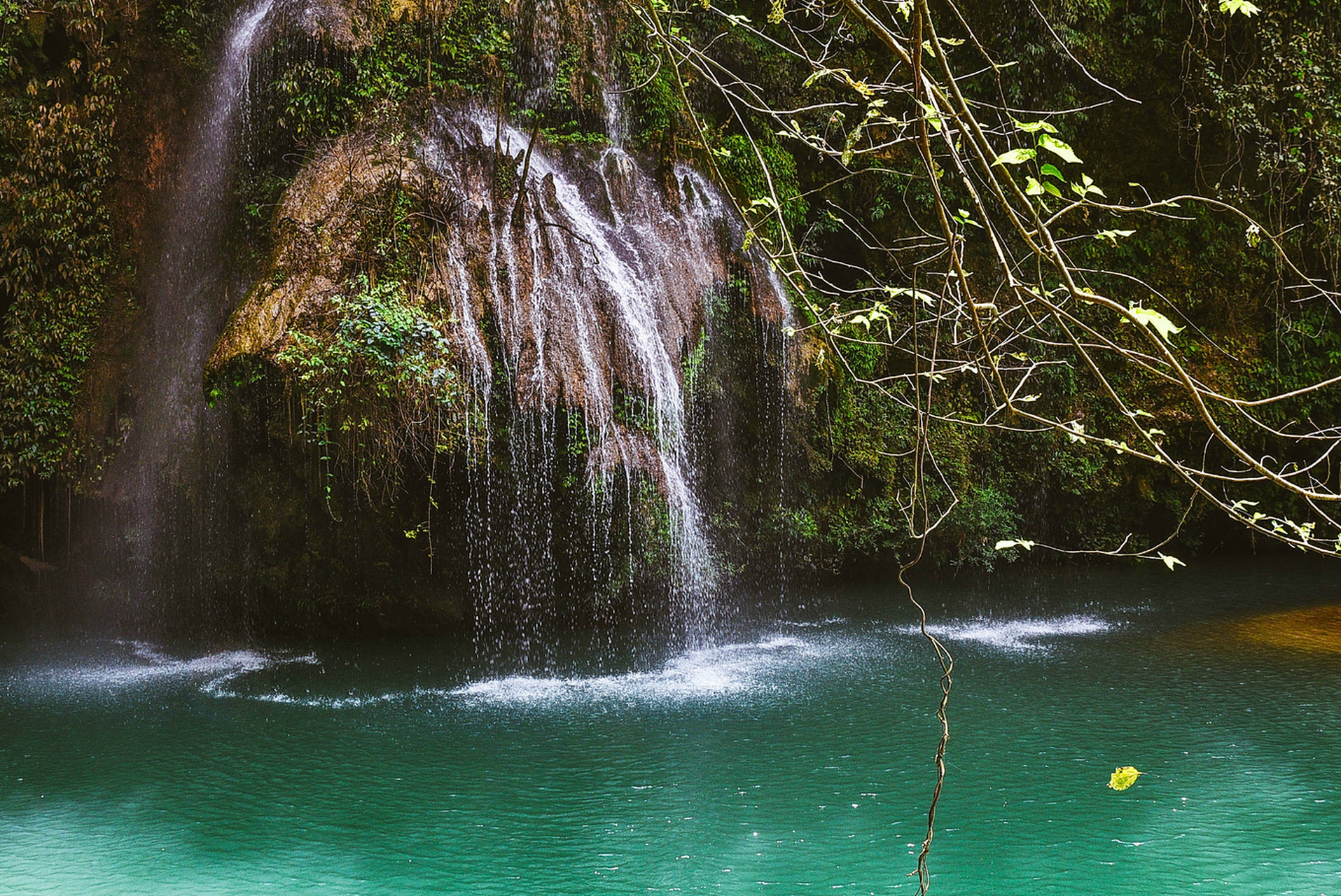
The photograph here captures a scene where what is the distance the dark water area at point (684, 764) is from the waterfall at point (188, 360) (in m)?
1.08

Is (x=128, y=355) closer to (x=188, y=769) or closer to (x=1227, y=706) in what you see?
(x=188, y=769)

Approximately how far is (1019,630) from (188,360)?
318 inches

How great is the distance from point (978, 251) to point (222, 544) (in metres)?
Result: 8.72

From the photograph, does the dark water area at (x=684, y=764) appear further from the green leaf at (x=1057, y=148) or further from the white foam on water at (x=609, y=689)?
the green leaf at (x=1057, y=148)

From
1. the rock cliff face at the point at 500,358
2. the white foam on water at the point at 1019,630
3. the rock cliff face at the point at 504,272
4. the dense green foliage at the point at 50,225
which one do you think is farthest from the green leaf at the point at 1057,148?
the dense green foliage at the point at 50,225

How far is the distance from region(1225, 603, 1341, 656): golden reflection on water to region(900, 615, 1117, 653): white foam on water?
1083mm

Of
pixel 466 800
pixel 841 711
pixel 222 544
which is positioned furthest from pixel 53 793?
pixel 841 711

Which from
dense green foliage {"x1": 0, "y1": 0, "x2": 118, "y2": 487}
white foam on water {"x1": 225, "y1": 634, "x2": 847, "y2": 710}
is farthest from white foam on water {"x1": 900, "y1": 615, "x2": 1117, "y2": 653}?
dense green foliage {"x1": 0, "y1": 0, "x2": 118, "y2": 487}

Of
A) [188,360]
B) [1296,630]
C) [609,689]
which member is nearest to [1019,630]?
[1296,630]

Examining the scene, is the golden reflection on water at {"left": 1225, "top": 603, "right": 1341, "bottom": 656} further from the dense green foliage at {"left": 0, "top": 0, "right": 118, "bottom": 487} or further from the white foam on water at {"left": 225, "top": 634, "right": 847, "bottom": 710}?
the dense green foliage at {"left": 0, "top": 0, "right": 118, "bottom": 487}

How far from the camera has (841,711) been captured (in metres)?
6.29

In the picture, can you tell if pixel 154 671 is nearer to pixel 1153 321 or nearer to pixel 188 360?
pixel 188 360

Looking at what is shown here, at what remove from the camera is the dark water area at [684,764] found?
13.7ft

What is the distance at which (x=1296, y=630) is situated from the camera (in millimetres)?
8148
